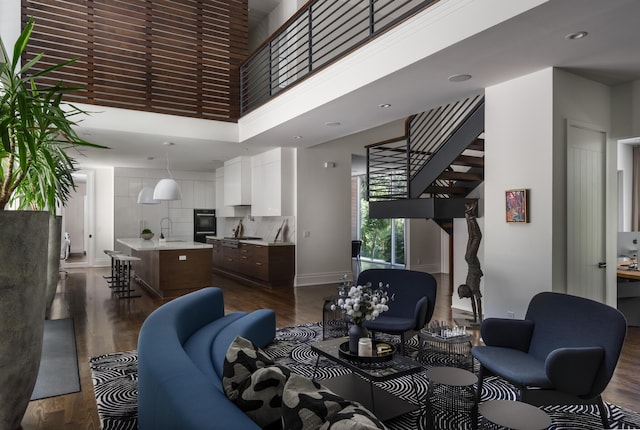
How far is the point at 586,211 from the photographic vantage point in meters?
4.29

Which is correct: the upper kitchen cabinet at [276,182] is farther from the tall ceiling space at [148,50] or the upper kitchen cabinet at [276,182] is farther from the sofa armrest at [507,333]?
the sofa armrest at [507,333]

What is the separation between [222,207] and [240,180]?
2106 millimetres

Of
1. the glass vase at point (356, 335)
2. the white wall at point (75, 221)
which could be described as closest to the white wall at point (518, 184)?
the glass vase at point (356, 335)

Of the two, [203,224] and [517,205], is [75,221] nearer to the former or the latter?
[203,224]

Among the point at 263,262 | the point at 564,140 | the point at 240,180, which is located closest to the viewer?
the point at 564,140

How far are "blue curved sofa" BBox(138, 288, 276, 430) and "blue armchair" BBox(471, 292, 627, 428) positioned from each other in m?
1.89

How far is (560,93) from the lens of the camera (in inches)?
157

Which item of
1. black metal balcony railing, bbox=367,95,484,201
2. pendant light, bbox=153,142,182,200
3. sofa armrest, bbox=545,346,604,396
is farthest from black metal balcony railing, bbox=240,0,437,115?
sofa armrest, bbox=545,346,604,396

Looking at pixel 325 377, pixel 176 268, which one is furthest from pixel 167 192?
pixel 325 377

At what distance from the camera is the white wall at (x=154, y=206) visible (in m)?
10.9

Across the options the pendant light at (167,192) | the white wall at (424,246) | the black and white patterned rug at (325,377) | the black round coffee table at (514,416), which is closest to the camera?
the black round coffee table at (514,416)

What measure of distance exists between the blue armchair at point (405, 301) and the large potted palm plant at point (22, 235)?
259cm

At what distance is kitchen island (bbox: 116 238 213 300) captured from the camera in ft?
23.0

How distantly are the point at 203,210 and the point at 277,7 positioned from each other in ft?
19.2
